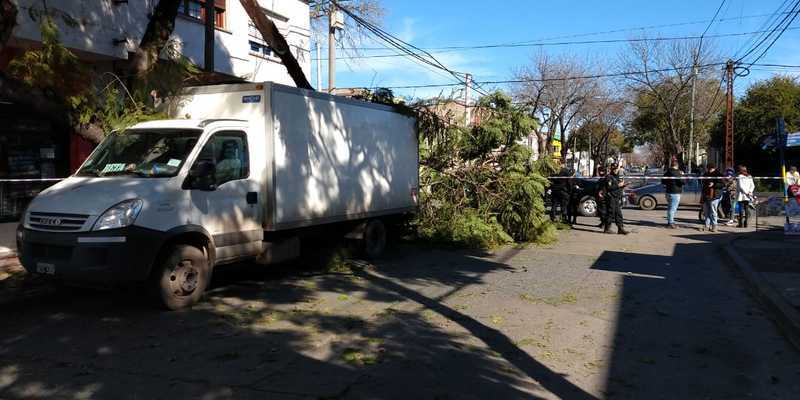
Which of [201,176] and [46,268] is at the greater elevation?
[201,176]

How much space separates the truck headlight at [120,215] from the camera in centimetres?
620

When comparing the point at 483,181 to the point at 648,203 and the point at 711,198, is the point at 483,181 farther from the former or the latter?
the point at 648,203

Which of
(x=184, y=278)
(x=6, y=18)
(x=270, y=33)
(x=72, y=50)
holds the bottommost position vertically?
(x=184, y=278)

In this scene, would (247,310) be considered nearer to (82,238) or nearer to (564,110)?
(82,238)

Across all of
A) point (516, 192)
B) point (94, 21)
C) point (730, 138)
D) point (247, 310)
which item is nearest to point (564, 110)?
point (730, 138)

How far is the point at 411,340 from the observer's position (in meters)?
5.99

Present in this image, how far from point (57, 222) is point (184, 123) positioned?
1907 millimetres

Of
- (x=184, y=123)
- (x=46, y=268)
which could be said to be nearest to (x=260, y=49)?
(x=184, y=123)

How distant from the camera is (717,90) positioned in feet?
136

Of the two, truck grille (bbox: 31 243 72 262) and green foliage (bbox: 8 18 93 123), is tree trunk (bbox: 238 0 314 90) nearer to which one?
green foliage (bbox: 8 18 93 123)

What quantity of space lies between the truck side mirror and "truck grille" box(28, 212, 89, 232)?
3.69 ft

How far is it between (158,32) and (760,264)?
34.1 feet

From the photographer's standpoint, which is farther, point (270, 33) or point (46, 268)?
point (270, 33)

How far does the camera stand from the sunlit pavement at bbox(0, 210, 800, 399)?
4773mm
